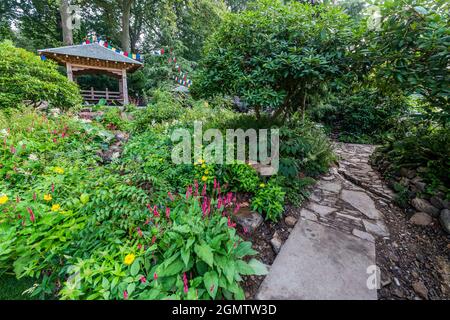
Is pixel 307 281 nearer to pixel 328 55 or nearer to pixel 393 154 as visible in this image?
pixel 328 55

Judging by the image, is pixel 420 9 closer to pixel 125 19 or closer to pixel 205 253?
pixel 205 253

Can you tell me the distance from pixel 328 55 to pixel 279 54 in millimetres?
648

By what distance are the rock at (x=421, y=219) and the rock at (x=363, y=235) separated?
0.79 metres

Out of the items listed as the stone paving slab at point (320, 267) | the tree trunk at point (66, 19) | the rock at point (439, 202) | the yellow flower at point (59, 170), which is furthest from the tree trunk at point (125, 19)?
the rock at point (439, 202)

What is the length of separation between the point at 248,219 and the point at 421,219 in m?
2.18

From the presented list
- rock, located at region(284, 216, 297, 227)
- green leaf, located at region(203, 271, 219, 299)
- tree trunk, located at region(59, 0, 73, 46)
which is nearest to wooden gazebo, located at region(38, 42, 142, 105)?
tree trunk, located at region(59, 0, 73, 46)

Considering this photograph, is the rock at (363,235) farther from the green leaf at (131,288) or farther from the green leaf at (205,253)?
the green leaf at (131,288)

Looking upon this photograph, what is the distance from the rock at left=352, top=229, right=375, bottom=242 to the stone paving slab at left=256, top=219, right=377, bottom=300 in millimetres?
62

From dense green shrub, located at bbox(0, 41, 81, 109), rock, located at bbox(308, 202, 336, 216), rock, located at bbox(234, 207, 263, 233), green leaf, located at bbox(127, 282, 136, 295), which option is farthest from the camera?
dense green shrub, located at bbox(0, 41, 81, 109)

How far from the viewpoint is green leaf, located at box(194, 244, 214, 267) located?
50.7 inches

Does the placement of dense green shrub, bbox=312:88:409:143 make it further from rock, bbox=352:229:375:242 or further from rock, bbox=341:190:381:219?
rock, bbox=352:229:375:242

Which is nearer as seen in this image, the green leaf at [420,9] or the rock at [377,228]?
the green leaf at [420,9]

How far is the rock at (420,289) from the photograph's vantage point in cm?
161

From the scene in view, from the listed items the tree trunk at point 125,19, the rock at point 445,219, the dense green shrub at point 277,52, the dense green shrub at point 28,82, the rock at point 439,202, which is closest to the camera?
the rock at point 445,219
